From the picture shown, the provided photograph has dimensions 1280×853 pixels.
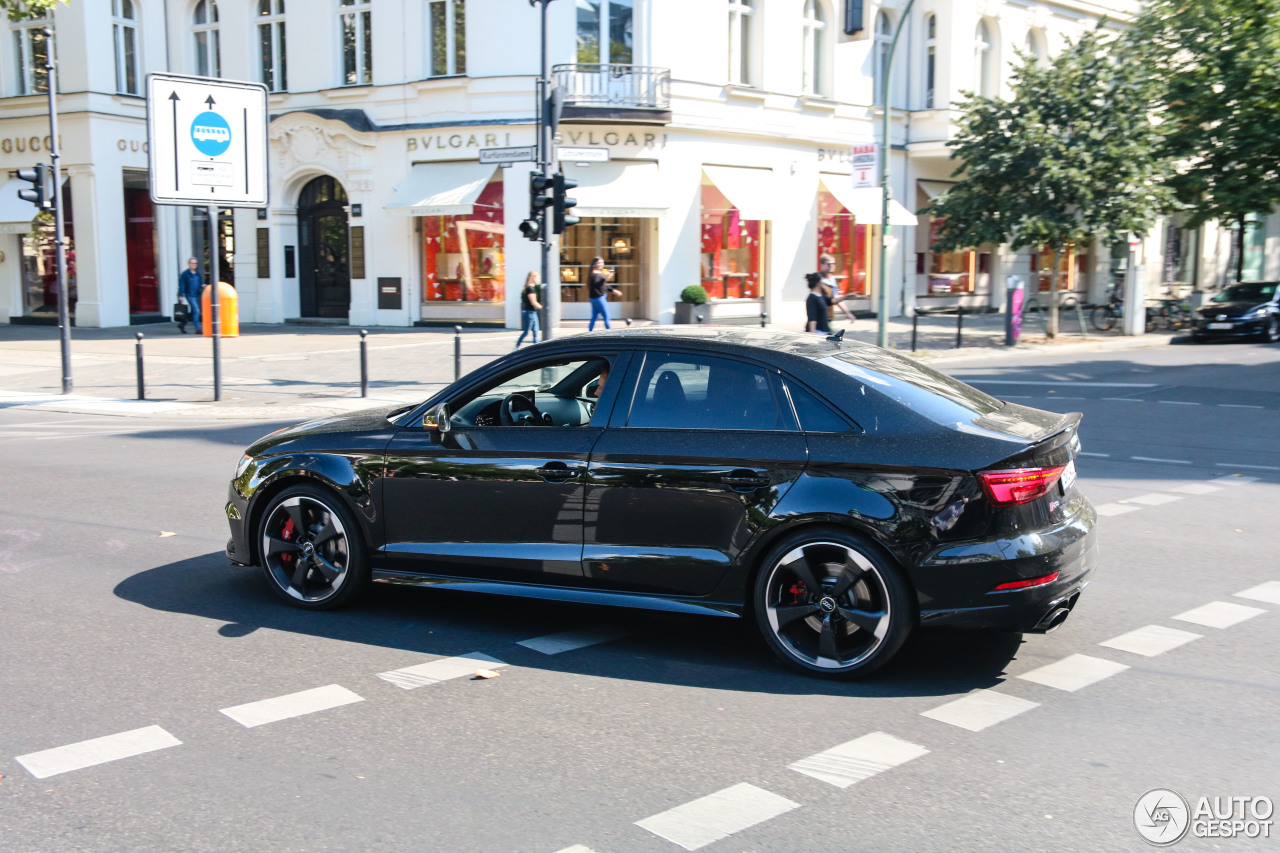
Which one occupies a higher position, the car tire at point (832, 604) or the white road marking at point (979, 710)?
the car tire at point (832, 604)

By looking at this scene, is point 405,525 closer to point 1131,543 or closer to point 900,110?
point 1131,543

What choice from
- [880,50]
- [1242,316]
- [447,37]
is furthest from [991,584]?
[880,50]

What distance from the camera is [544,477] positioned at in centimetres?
553

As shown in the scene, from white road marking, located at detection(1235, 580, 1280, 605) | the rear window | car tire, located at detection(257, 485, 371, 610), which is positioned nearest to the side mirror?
car tire, located at detection(257, 485, 371, 610)

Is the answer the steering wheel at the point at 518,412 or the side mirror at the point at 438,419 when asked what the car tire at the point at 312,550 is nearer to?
the side mirror at the point at 438,419

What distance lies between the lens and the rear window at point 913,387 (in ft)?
17.0

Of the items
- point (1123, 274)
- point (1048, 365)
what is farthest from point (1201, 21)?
point (1048, 365)

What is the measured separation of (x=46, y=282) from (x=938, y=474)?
33.9 m

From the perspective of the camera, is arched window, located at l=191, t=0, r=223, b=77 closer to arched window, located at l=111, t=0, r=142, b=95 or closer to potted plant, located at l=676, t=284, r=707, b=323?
arched window, located at l=111, t=0, r=142, b=95

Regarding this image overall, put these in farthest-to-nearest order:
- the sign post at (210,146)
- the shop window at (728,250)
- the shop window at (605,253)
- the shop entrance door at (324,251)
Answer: the shop entrance door at (324,251) < the shop window at (728,250) < the shop window at (605,253) < the sign post at (210,146)

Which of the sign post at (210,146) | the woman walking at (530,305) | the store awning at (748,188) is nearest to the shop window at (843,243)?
the store awning at (748,188)

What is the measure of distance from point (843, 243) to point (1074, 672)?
28665 mm

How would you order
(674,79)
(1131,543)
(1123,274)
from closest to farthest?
1. (1131,543)
2. (674,79)
3. (1123,274)

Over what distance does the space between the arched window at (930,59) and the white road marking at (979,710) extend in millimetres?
31446
